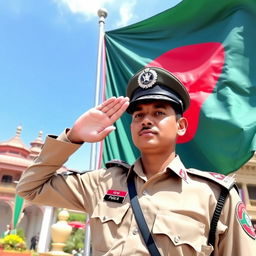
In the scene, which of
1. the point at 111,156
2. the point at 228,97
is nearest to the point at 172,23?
the point at 228,97

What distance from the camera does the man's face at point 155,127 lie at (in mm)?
1392

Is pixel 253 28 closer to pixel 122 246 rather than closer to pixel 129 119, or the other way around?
pixel 129 119

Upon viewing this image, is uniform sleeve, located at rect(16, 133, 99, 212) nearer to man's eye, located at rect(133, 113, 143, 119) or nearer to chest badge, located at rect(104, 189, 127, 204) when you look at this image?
chest badge, located at rect(104, 189, 127, 204)

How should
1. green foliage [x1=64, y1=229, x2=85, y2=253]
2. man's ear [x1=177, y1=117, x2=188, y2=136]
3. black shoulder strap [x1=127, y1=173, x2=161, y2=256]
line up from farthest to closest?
green foliage [x1=64, y1=229, x2=85, y2=253]
man's ear [x1=177, y1=117, x2=188, y2=136]
black shoulder strap [x1=127, y1=173, x2=161, y2=256]

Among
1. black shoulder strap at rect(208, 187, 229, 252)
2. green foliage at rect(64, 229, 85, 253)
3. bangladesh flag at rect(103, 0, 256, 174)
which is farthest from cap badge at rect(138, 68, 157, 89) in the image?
green foliage at rect(64, 229, 85, 253)

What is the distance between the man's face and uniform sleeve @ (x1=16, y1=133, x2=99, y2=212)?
34 centimetres

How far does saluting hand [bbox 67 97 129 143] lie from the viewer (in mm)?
1451

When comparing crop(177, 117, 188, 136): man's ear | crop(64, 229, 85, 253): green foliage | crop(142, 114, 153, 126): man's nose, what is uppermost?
crop(177, 117, 188, 136): man's ear

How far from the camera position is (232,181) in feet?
4.38

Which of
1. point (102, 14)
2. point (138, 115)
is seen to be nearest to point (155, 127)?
point (138, 115)

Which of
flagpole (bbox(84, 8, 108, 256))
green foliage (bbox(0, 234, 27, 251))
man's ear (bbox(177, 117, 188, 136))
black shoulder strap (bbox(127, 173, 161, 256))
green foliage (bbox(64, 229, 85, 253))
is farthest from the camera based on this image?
green foliage (bbox(64, 229, 85, 253))

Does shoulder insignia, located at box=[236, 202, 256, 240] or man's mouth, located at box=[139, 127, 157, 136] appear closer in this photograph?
shoulder insignia, located at box=[236, 202, 256, 240]

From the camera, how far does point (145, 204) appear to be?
126cm

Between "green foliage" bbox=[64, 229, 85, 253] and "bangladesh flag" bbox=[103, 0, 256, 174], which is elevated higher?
"bangladesh flag" bbox=[103, 0, 256, 174]
